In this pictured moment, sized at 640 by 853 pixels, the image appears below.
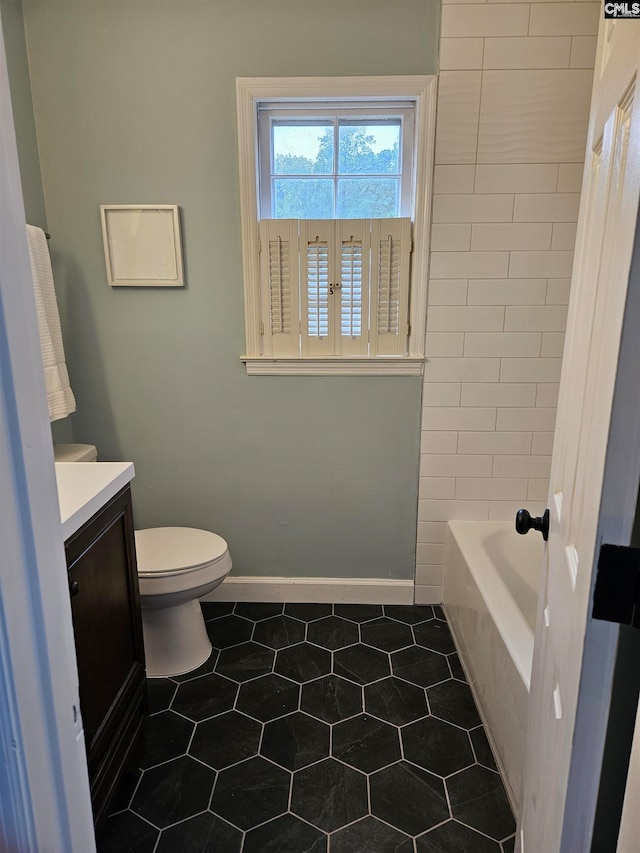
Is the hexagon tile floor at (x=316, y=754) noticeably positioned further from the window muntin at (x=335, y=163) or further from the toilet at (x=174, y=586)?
the window muntin at (x=335, y=163)

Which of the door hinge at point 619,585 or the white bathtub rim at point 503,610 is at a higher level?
the door hinge at point 619,585

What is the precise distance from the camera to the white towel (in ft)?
5.91

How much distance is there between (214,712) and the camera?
1.77 metres

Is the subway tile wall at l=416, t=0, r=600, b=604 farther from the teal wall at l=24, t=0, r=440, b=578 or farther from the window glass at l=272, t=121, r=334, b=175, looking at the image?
the window glass at l=272, t=121, r=334, b=175

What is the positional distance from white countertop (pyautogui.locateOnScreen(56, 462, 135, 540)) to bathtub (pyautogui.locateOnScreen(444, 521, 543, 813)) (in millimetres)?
1181

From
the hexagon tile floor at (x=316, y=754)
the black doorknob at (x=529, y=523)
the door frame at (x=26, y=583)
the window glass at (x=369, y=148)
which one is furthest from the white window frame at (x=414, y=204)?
the door frame at (x=26, y=583)

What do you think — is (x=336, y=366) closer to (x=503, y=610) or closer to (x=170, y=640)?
(x=503, y=610)

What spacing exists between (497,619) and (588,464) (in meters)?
1.13

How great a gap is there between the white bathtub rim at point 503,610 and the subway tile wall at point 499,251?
25 cm

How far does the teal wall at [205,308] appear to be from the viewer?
196 centimetres

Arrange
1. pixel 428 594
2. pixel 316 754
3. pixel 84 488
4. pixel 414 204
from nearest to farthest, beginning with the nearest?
pixel 84 488
pixel 316 754
pixel 414 204
pixel 428 594

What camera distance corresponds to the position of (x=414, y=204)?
6.84 feet

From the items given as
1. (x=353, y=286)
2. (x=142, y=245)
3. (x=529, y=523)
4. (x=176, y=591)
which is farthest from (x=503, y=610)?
(x=142, y=245)

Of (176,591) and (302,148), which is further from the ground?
(302,148)
